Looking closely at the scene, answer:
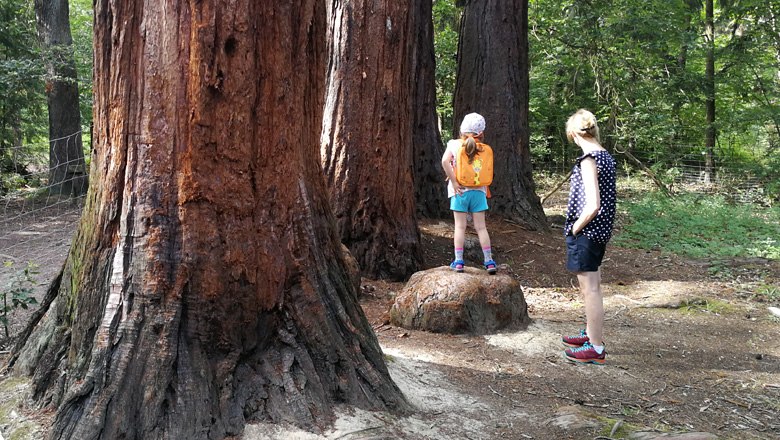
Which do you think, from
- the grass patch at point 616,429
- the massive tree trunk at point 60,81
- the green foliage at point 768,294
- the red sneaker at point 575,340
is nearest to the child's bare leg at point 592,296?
the red sneaker at point 575,340

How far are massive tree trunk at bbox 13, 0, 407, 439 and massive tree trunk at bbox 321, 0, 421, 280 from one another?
360 centimetres

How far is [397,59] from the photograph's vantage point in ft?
22.2

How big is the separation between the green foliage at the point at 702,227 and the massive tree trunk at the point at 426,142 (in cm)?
363

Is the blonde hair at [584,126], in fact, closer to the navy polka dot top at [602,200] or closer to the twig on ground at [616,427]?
the navy polka dot top at [602,200]

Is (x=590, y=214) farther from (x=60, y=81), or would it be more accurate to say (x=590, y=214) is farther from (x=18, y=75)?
(x=60, y=81)

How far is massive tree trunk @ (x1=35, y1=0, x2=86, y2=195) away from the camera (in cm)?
1271

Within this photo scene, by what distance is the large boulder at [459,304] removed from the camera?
5352 mm

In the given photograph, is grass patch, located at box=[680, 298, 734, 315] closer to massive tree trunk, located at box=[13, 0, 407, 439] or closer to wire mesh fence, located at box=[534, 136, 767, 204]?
massive tree trunk, located at box=[13, 0, 407, 439]

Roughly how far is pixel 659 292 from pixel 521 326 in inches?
106

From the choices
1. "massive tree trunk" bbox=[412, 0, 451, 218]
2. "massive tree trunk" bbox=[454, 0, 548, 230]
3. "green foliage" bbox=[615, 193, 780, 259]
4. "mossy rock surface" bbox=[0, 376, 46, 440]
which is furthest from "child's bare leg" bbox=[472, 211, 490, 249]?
"green foliage" bbox=[615, 193, 780, 259]

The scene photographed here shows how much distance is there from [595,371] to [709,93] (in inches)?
556

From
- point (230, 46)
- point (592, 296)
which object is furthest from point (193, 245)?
point (592, 296)

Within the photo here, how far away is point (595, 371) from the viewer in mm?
4711

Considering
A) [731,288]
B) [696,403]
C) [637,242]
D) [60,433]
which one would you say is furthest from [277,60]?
[637,242]
